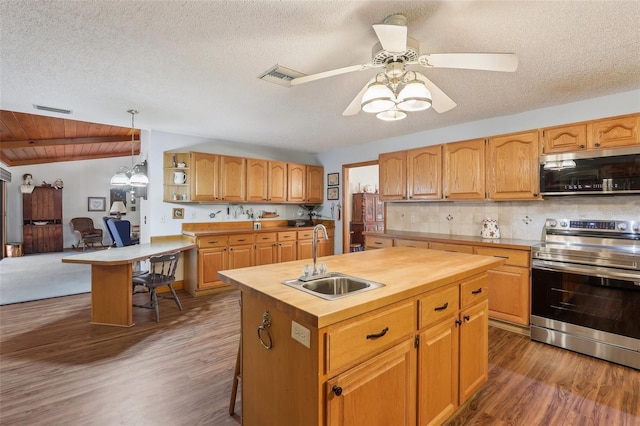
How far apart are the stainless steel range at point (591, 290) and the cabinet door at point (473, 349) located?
123cm

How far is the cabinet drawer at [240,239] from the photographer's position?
459 centimetres

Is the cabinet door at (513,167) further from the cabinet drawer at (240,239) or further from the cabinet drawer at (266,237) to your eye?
the cabinet drawer at (240,239)

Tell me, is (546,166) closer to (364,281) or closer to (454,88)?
(454,88)

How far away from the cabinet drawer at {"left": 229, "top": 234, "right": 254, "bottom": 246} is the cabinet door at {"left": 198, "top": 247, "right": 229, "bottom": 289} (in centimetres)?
16

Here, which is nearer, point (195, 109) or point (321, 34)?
point (321, 34)

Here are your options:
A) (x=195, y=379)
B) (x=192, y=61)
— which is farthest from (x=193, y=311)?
(x=192, y=61)

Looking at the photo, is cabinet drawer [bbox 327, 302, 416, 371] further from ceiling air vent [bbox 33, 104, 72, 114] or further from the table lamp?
the table lamp

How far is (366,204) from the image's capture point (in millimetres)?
7418

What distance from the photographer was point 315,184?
6055mm

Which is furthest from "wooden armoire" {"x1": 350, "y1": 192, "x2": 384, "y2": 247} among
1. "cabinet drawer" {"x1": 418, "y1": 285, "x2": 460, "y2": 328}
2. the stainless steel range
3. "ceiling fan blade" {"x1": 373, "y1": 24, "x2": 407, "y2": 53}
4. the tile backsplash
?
"ceiling fan blade" {"x1": 373, "y1": 24, "x2": 407, "y2": 53}

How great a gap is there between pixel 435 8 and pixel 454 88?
1299mm

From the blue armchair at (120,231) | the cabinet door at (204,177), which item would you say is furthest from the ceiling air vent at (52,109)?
the blue armchair at (120,231)

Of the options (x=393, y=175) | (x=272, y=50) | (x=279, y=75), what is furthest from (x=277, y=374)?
(x=393, y=175)

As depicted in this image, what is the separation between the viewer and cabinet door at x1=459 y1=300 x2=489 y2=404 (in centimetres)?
185
